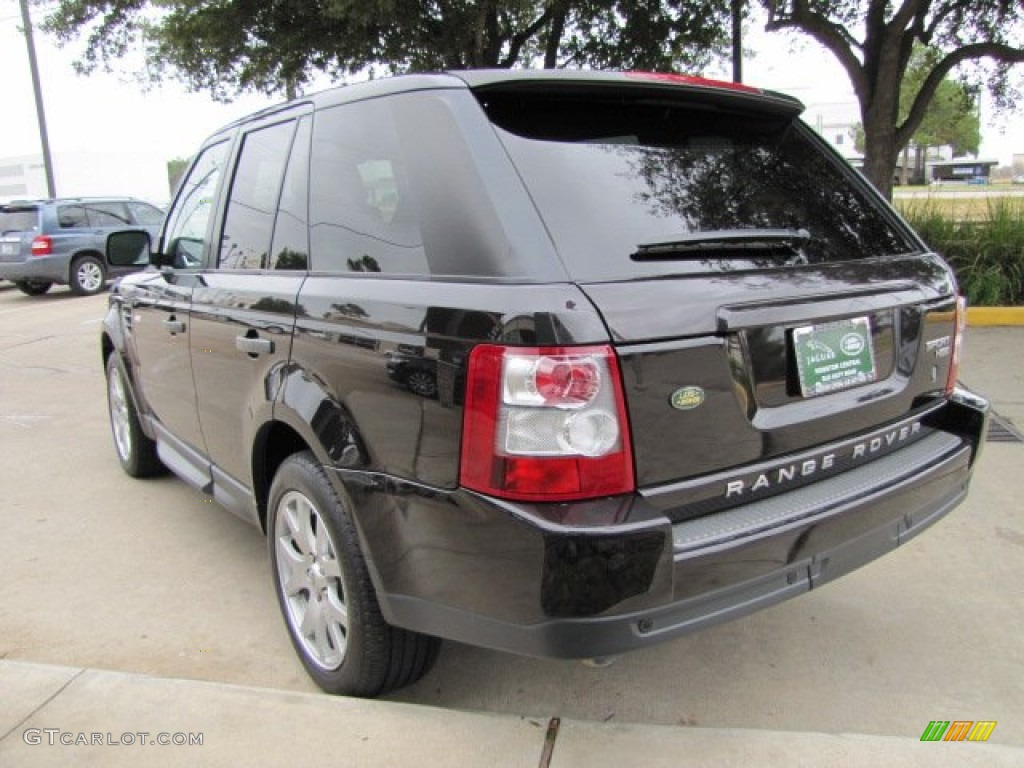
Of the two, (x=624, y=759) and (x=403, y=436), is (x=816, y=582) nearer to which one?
(x=624, y=759)

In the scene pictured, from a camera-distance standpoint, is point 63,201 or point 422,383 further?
point 63,201

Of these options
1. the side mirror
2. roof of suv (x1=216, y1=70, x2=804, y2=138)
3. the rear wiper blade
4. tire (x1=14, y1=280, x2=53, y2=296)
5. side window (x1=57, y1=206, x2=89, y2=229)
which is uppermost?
side window (x1=57, y1=206, x2=89, y2=229)

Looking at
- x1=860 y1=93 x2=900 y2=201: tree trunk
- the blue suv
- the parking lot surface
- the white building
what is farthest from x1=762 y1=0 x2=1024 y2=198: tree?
the white building

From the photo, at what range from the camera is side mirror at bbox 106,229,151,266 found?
430 cm

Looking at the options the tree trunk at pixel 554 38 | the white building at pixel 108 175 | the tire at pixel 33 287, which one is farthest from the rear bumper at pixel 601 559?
the white building at pixel 108 175

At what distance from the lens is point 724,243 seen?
7.32 feet

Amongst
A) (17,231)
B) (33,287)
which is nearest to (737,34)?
(17,231)

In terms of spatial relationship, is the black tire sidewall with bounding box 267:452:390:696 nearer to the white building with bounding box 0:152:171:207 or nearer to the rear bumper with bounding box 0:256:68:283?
the rear bumper with bounding box 0:256:68:283

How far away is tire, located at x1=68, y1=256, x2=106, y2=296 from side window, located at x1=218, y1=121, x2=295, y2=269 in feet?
42.1

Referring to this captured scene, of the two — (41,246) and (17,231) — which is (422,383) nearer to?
(41,246)

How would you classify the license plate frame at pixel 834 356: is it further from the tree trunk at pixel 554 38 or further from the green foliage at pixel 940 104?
the green foliage at pixel 940 104

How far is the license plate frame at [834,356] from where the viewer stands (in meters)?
2.19

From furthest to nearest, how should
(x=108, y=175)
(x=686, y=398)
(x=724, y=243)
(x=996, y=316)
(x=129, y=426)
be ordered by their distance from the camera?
(x=108, y=175) < (x=996, y=316) < (x=129, y=426) < (x=724, y=243) < (x=686, y=398)

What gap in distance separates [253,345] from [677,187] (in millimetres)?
1493
